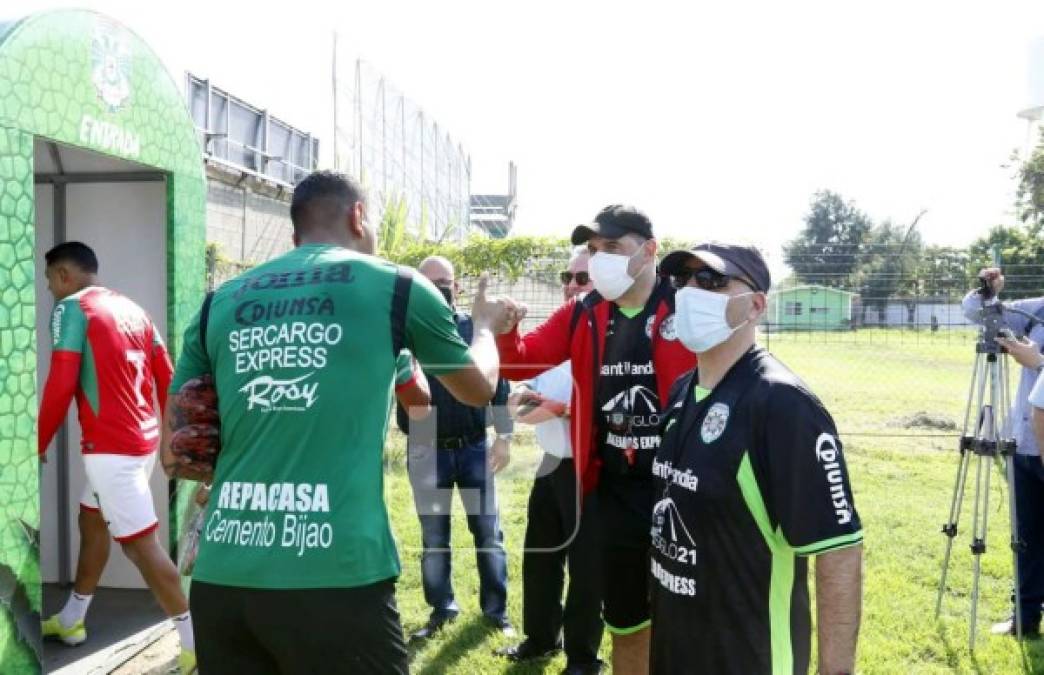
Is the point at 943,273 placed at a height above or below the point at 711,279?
above

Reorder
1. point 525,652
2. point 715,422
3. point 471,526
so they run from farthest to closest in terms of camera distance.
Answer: point 471,526, point 525,652, point 715,422

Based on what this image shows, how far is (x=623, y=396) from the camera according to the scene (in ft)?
12.7

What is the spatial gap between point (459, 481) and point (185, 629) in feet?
6.21

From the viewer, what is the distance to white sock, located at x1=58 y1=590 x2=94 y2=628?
16.8 feet

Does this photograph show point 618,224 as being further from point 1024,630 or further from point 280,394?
point 1024,630

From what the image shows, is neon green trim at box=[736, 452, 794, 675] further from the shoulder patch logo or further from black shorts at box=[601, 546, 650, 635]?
the shoulder patch logo

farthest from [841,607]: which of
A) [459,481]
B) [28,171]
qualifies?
[28,171]

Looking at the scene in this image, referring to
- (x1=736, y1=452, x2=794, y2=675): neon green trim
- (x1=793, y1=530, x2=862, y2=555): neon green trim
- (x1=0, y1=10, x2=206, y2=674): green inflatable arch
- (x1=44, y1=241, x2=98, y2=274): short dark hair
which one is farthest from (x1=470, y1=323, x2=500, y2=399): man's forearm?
(x1=44, y1=241, x2=98, y2=274): short dark hair

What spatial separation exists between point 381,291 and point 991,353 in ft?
14.5

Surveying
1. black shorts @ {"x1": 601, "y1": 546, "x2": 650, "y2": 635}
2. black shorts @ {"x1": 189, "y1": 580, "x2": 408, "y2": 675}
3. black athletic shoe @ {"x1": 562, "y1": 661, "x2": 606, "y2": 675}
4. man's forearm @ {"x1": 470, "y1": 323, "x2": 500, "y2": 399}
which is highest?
man's forearm @ {"x1": 470, "y1": 323, "x2": 500, "y2": 399}

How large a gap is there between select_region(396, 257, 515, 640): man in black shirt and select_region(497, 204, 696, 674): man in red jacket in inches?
64.5

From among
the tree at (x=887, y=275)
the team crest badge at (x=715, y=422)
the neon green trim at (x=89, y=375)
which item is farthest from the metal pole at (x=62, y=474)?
the tree at (x=887, y=275)

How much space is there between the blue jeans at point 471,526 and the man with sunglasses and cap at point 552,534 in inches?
18.6

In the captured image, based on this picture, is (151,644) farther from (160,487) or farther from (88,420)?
(88,420)
